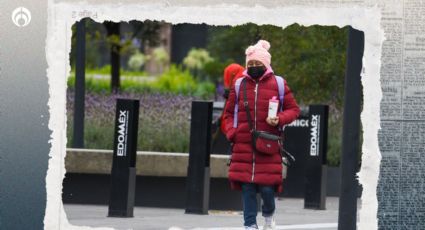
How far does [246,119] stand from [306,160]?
6.24 meters

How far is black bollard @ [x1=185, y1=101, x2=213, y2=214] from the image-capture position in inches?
581

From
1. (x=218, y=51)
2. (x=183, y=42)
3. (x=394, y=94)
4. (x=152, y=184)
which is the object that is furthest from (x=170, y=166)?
(x=183, y=42)

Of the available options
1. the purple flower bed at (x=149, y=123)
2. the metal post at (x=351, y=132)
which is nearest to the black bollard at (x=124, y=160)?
the metal post at (x=351, y=132)

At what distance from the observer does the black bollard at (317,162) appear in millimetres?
16781

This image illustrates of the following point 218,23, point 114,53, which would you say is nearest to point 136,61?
point 114,53

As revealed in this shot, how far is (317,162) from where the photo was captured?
1697cm

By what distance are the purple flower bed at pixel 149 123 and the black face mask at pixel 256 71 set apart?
791 centimetres

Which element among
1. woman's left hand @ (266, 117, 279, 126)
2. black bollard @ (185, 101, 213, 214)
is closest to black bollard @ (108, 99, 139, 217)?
black bollard @ (185, 101, 213, 214)

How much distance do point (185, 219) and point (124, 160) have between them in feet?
2.87

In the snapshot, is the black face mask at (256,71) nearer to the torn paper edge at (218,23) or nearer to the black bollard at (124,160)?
A: the torn paper edge at (218,23)

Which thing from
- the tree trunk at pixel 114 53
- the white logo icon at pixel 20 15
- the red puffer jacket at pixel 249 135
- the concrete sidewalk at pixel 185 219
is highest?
the tree trunk at pixel 114 53

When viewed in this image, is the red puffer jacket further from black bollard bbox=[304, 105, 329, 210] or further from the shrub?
the shrub

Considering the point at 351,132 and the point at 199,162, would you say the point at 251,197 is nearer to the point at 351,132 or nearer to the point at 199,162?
the point at 351,132

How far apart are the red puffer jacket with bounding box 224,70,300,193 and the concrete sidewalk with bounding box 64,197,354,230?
1.75m
